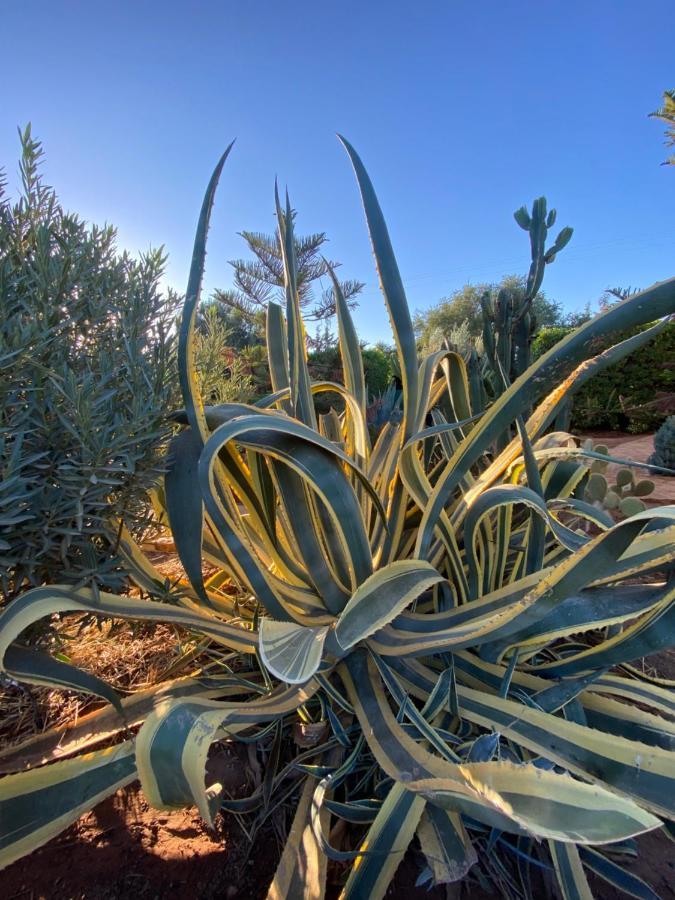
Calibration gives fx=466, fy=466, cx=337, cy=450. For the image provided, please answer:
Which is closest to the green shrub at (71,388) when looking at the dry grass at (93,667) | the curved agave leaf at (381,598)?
the dry grass at (93,667)

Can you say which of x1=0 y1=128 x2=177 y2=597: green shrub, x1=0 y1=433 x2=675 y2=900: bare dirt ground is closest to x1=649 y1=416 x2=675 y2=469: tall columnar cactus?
x1=0 y1=433 x2=675 y2=900: bare dirt ground

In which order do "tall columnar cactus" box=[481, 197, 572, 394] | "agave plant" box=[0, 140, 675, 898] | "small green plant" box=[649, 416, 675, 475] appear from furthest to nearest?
"small green plant" box=[649, 416, 675, 475]
"tall columnar cactus" box=[481, 197, 572, 394]
"agave plant" box=[0, 140, 675, 898]

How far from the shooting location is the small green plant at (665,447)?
17.2 feet

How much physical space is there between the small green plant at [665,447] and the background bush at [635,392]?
295 cm

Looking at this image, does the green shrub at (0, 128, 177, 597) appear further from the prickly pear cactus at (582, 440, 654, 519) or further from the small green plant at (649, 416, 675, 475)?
the small green plant at (649, 416, 675, 475)

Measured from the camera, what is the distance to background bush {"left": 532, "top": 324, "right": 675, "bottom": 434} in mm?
8469

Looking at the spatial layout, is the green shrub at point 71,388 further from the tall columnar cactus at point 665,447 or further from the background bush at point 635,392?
the background bush at point 635,392

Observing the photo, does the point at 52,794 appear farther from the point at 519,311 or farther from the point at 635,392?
the point at 635,392

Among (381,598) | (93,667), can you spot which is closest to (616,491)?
(381,598)

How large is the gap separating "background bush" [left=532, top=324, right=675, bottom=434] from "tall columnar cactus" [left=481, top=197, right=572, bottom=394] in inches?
271

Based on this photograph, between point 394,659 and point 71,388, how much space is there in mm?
780

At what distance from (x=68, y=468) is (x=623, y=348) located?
1027mm

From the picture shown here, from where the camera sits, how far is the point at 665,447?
5398mm

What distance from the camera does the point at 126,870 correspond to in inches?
31.5
